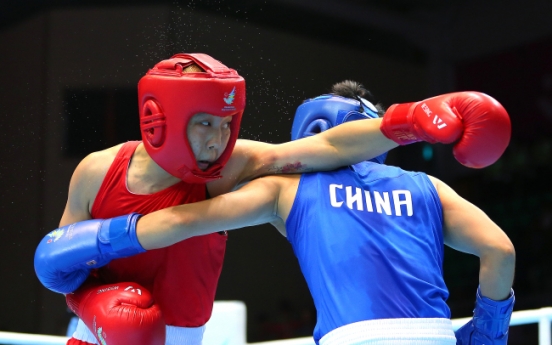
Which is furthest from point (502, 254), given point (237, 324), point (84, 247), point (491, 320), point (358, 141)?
point (237, 324)

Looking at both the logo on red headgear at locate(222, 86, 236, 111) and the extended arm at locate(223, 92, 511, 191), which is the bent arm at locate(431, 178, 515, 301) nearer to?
the extended arm at locate(223, 92, 511, 191)

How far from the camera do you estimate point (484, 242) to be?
1753 mm

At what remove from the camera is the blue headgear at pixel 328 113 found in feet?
6.25

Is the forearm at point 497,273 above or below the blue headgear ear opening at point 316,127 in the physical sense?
below

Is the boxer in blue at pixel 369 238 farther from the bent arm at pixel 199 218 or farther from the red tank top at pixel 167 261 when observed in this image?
the red tank top at pixel 167 261

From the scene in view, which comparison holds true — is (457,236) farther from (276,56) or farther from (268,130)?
(276,56)

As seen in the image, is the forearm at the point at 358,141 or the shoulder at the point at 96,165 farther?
the shoulder at the point at 96,165

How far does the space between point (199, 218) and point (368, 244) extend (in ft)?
1.38

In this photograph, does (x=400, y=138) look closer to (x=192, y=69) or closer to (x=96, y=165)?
(x=192, y=69)

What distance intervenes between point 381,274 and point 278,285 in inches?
173

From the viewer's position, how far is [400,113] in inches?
64.2

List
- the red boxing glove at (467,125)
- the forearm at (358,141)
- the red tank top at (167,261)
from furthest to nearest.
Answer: the red tank top at (167,261) < the forearm at (358,141) < the red boxing glove at (467,125)

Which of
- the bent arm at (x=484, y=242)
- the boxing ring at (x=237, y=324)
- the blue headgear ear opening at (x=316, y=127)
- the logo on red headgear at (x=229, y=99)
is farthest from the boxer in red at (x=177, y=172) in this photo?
the boxing ring at (x=237, y=324)

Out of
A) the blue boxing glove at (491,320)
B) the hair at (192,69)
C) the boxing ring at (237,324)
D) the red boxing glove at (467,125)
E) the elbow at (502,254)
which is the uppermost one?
the hair at (192,69)
